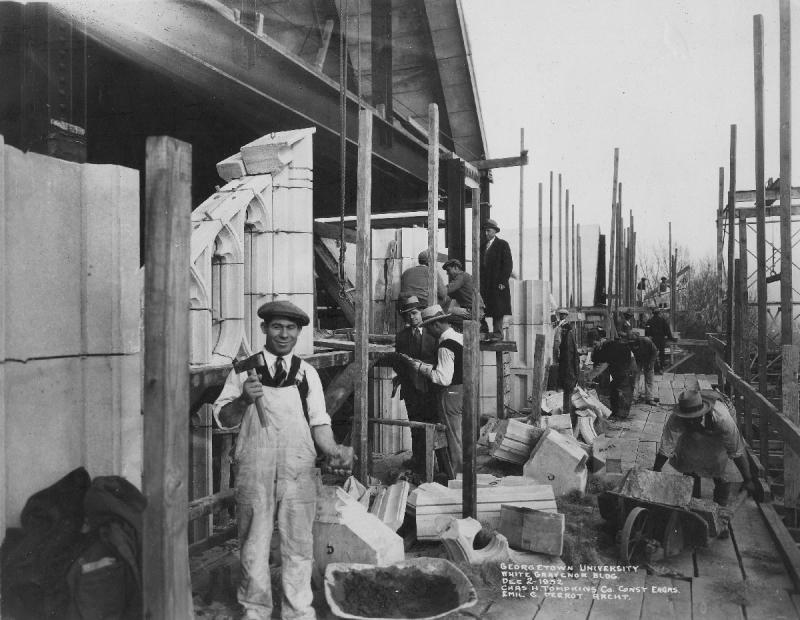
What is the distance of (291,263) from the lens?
18.4 ft

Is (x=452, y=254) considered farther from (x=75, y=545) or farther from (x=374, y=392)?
(x=75, y=545)

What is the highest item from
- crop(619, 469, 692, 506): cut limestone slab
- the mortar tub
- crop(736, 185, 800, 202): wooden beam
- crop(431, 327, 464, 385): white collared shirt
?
crop(736, 185, 800, 202): wooden beam

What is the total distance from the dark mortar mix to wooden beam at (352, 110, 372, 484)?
167 cm

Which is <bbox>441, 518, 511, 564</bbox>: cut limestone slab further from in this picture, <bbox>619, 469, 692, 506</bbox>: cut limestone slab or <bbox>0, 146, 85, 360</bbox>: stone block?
<bbox>0, 146, 85, 360</bbox>: stone block

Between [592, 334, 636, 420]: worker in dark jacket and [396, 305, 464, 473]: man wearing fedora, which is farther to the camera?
[592, 334, 636, 420]: worker in dark jacket

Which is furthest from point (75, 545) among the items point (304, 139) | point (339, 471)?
point (304, 139)

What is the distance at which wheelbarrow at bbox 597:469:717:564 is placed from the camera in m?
5.16

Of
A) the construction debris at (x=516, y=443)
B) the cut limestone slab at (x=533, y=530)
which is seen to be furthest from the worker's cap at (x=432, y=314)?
the cut limestone slab at (x=533, y=530)

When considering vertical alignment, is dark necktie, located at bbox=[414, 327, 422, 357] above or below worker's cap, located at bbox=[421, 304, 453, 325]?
below

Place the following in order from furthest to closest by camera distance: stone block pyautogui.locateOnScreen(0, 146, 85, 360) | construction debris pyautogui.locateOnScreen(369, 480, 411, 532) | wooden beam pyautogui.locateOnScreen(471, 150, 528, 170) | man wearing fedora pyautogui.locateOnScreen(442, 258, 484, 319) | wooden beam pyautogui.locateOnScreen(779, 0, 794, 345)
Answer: wooden beam pyautogui.locateOnScreen(471, 150, 528, 170), man wearing fedora pyautogui.locateOnScreen(442, 258, 484, 319), wooden beam pyautogui.locateOnScreen(779, 0, 794, 345), construction debris pyautogui.locateOnScreen(369, 480, 411, 532), stone block pyautogui.locateOnScreen(0, 146, 85, 360)

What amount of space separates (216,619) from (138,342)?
1.66 meters

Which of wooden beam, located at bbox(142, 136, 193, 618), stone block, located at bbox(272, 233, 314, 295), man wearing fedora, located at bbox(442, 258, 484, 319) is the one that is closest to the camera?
wooden beam, located at bbox(142, 136, 193, 618)

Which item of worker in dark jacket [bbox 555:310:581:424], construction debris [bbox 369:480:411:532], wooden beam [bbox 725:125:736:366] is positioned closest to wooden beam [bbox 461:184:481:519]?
construction debris [bbox 369:480:411:532]

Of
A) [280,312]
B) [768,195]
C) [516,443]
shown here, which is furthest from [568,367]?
[280,312]
